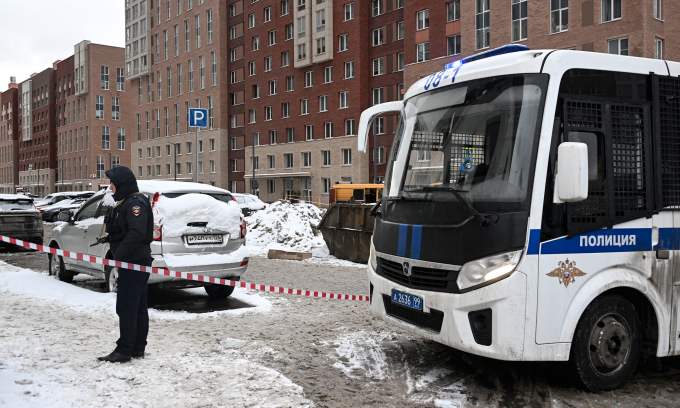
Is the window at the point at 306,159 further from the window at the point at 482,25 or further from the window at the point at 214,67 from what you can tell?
the window at the point at 482,25

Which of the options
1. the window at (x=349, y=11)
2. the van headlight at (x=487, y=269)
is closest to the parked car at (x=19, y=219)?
the van headlight at (x=487, y=269)

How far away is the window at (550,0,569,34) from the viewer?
33688 mm

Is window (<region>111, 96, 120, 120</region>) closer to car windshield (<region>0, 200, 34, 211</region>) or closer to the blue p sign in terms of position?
car windshield (<region>0, 200, 34, 211</region>)

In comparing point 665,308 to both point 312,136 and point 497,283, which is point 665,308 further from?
point 312,136

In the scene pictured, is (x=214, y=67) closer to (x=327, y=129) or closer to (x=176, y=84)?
(x=176, y=84)

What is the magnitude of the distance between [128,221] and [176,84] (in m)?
75.7

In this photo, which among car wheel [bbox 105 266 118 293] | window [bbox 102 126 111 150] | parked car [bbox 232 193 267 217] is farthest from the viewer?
window [bbox 102 126 111 150]

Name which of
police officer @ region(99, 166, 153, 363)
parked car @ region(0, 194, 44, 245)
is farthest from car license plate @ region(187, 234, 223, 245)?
parked car @ region(0, 194, 44, 245)

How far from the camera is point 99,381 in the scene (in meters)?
4.96

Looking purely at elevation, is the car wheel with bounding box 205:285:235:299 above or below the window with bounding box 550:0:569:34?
below

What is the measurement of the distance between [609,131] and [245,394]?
3.75 m

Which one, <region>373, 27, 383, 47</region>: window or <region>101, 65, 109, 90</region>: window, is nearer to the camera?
<region>373, 27, 383, 47</region>: window

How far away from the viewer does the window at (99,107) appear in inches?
3807

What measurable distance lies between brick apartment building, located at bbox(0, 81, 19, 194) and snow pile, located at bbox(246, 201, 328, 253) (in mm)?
120804
